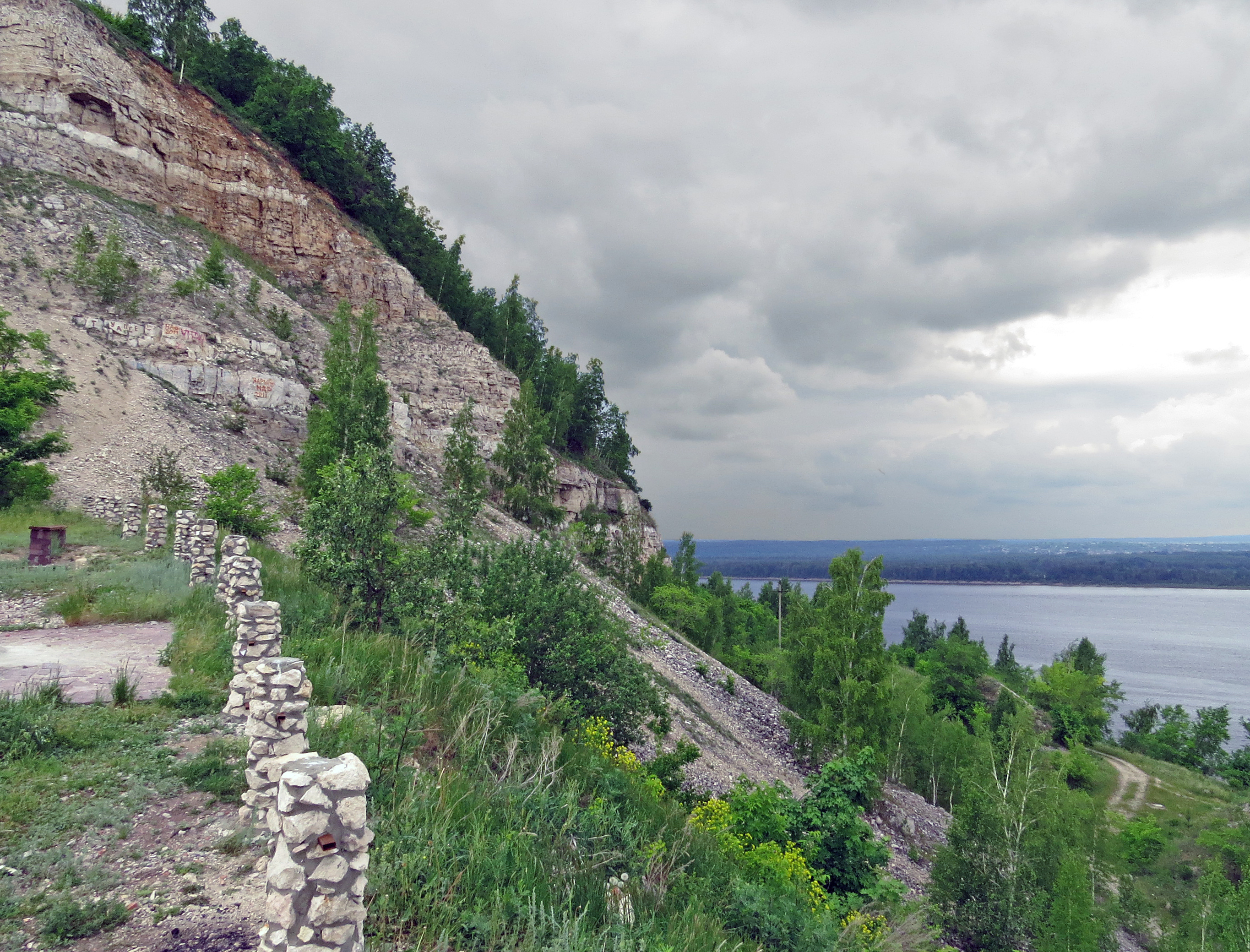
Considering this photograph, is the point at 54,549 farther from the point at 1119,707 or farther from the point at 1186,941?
the point at 1119,707

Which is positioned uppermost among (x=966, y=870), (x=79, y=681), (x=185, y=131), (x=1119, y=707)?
(x=185, y=131)

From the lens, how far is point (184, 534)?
15617mm

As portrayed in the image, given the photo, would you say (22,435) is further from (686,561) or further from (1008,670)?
(1008,670)

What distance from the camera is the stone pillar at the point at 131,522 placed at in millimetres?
19125

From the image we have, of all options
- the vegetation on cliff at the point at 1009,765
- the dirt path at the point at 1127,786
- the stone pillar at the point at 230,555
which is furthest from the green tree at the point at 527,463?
the dirt path at the point at 1127,786

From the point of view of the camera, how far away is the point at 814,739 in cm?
2486

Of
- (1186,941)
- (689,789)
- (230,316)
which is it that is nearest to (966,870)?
(689,789)

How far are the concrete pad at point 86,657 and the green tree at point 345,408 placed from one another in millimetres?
13791

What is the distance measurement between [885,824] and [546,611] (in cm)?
2113

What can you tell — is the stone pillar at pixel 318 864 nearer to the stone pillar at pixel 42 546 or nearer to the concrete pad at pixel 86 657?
the concrete pad at pixel 86 657

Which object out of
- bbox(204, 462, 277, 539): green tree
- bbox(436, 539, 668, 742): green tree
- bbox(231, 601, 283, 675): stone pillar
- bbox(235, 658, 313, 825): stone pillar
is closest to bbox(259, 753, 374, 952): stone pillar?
bbox(235, 658, 313, 825): stone pillar

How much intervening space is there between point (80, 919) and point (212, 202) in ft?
162

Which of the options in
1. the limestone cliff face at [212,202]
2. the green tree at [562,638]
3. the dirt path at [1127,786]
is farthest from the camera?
the dirt path at [1127,786]

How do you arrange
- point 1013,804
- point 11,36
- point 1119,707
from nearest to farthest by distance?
point 1013,804 < point 11,36 < point 1119,707
